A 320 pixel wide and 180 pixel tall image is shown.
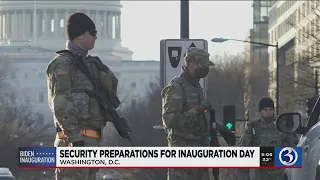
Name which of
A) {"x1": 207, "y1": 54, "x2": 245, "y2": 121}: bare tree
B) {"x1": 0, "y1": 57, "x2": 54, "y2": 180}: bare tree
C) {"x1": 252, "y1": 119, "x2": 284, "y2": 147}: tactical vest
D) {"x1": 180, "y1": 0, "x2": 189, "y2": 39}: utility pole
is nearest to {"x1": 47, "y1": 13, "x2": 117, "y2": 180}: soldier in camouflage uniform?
{"x1": 252, "y1": 119, "x2": 284, "y2": 147}: tactical vest

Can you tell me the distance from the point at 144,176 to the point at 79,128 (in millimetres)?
62317

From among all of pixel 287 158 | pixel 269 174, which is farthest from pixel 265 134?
pixel 287 158

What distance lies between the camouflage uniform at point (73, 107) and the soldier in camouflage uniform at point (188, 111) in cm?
140

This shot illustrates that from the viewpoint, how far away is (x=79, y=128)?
12.9 m

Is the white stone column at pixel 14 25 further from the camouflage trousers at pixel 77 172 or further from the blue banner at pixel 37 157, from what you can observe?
the camouflage trousers at pixel 77 172

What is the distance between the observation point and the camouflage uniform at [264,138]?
57.8ft

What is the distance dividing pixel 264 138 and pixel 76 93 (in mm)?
5317

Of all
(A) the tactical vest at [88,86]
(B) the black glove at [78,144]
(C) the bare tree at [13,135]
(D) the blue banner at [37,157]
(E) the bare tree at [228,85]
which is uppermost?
(A) the tactical vest at [88,86]

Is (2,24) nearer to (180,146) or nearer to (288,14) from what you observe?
(288,14)

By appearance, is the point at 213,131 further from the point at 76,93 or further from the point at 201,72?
the point at 76,93

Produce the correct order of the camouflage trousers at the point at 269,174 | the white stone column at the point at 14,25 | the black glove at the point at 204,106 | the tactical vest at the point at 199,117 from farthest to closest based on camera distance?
the white stone column at the point at 14,25 < the camouflage trousers at the point at 269,174 < the tactical vest at the point at 199,117 < the black glove at the point at 204,106

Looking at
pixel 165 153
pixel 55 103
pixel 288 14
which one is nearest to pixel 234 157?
pixel 165 153

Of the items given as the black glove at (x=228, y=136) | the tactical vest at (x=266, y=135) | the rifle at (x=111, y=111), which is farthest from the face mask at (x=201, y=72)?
the tactical vest at (x=266, y=135)

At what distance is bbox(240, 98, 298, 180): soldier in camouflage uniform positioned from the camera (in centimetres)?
1784
